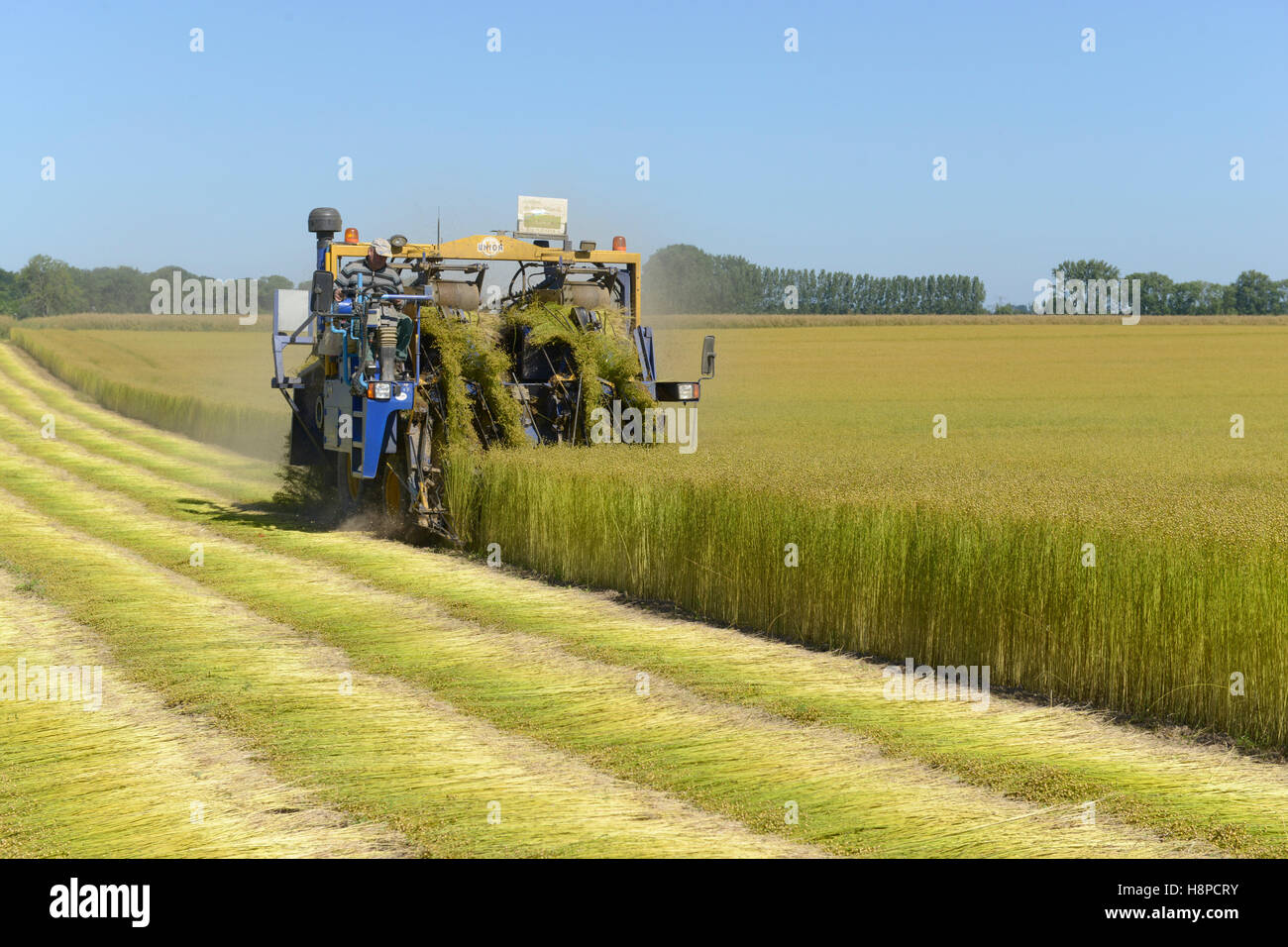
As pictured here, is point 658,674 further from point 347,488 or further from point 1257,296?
point 1257,296

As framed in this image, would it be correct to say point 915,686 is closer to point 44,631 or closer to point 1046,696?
point 1046,696

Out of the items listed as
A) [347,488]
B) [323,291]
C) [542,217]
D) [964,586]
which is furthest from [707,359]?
[964,586]

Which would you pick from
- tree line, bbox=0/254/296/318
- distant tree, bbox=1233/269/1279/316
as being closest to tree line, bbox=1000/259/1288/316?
distant tree, bbox=1233/269/1279/316

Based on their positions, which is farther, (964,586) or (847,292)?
(847,292)

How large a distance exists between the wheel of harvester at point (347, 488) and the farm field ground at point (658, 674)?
0.57 meters

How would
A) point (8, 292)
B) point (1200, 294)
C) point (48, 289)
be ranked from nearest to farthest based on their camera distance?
point (1200, 294), point (48, 289), point (8, 292)

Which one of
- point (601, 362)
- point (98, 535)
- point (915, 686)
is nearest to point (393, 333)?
point (601, 362)

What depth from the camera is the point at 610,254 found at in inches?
622

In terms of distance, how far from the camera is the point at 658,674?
8.62 m

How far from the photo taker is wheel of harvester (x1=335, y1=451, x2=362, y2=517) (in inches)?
599

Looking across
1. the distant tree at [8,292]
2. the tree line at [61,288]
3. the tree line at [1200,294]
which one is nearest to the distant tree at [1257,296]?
the tree line at [1200,294]

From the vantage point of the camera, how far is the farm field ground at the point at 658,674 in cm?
571

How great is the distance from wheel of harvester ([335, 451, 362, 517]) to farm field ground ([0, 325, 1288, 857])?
574mm

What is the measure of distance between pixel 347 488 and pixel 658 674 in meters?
7.51
